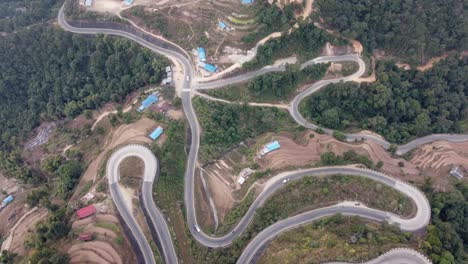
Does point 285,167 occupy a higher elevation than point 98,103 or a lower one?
lower

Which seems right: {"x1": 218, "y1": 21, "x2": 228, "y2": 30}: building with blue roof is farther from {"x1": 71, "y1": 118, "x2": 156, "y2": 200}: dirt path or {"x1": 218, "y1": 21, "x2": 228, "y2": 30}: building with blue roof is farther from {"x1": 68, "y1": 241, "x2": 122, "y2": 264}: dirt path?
{"x1": 68, "y1": 241, "x2": 122, "y2": 264}: dirt path

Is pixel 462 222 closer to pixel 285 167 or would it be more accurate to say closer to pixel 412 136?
pixel 412 136

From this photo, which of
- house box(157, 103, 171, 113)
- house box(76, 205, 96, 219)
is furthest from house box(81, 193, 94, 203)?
house box(157, 103, 171, 113)

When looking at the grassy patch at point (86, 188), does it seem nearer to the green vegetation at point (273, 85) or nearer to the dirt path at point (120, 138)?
the dirt path at point (120, 138)

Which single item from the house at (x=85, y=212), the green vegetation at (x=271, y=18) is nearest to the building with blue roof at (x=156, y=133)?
the house at (x=85, y=212)

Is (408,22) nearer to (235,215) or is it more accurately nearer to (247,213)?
(247,213)

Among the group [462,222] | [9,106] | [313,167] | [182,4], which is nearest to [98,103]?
[9,106]
